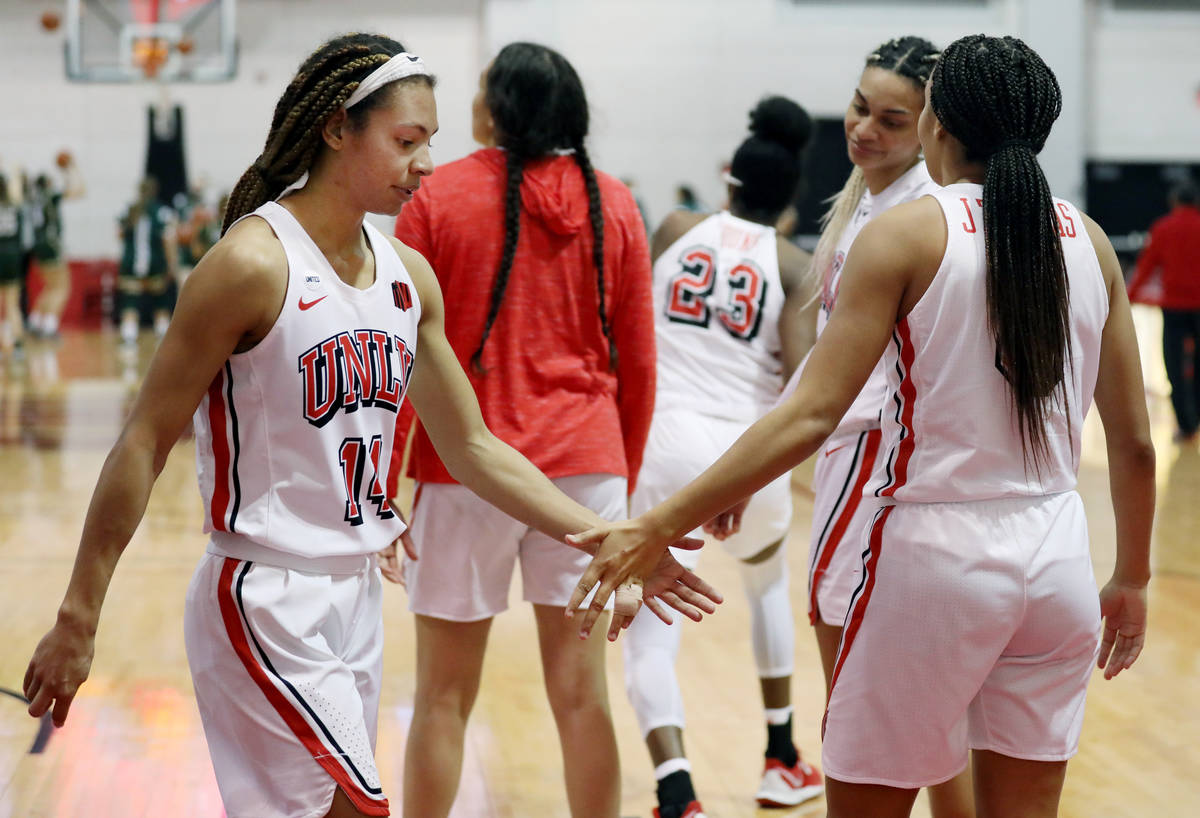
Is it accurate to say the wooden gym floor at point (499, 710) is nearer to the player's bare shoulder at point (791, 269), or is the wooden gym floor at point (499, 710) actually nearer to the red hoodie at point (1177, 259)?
the player's bare shoulder at point (791, 269)

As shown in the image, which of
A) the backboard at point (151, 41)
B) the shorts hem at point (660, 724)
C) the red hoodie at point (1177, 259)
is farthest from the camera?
the backboard at point (151, 41)

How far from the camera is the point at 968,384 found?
71.3 inches

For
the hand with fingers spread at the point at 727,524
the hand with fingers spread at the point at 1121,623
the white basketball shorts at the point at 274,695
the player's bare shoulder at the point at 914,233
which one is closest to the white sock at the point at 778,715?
the hand with fingers spread at the point at 727,524

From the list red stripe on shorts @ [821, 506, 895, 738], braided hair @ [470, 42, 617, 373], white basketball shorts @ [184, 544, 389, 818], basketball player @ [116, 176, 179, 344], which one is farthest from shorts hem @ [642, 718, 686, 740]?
basketball player @ [116, 176, 179, 344]

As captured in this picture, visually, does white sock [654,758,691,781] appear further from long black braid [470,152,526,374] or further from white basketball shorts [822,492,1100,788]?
white basketball shorts [822,492,1100,788]

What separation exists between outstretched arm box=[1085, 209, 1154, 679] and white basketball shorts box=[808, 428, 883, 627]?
0.48 metres

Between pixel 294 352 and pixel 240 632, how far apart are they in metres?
0.38

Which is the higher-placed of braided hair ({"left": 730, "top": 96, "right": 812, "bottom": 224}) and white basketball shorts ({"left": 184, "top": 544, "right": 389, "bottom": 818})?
braided hair ({"left": 730, "top": 96, "right": 812, "bottom": 224})

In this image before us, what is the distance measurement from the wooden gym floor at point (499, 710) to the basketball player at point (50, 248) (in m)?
8.59

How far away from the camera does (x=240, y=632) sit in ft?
5.87

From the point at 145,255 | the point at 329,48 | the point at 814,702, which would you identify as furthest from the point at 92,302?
the point at 329,48

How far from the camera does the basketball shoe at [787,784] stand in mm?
3252

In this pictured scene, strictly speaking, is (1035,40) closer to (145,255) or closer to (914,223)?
(145,255)

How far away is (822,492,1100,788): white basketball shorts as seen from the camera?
1.81 meters
